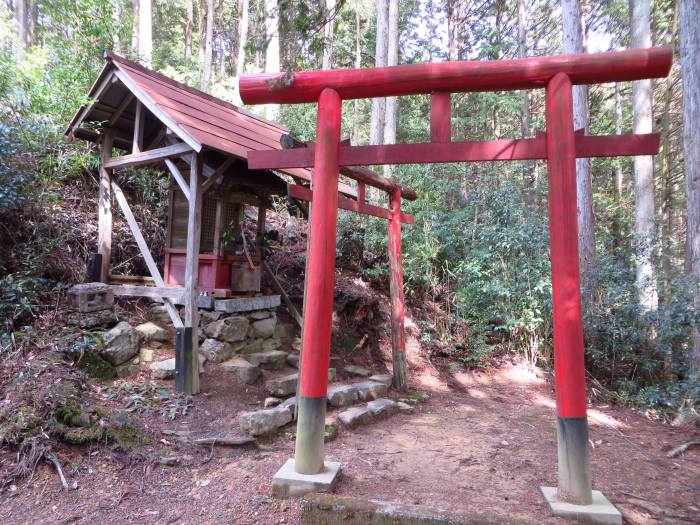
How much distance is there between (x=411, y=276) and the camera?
27.9 ft

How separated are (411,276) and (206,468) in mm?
5593

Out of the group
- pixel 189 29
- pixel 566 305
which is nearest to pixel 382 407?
pixel 566 305

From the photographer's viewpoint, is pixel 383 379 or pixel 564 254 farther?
pixel 383 379

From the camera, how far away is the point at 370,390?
5.76 metres

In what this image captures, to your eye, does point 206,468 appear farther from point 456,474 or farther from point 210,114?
point 210,114

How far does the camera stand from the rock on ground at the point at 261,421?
4300 mm

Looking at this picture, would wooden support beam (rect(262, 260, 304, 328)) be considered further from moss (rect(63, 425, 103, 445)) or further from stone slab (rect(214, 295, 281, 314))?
moss (rect(63, 425, 103, 445))

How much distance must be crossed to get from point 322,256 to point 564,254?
1830 millimetres

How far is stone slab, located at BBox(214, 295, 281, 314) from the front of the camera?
5945 mm

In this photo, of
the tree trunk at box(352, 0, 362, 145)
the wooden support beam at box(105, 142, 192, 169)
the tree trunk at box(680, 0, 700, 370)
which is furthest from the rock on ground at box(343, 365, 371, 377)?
the tree trunk at box(352, 0, 362, 145)

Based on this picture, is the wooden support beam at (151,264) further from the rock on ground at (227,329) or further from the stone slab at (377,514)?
the stone slab at (377,514)

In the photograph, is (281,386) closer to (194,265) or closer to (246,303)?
(246,303)

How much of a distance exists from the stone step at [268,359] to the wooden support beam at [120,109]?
4079mm

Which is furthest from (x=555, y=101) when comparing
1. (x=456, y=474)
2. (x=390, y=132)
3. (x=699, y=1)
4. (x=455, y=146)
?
(x=390, y=132)
